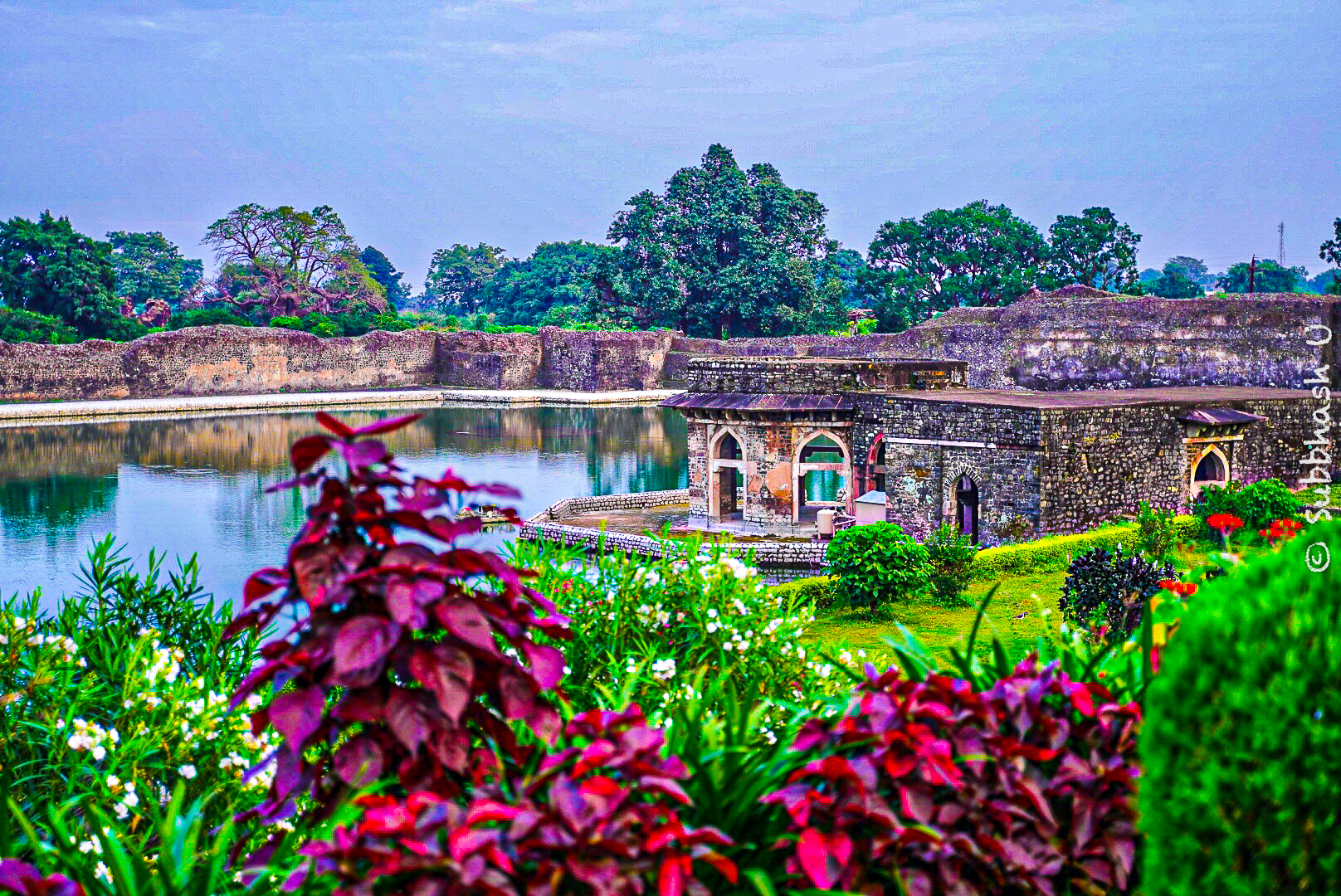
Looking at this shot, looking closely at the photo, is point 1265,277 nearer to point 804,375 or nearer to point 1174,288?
point 1174,288

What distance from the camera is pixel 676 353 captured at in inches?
1794

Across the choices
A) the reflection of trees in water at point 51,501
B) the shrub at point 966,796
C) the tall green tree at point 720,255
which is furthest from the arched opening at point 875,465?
the tall green tree at point 720,255

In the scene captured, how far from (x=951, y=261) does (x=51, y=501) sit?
3858cm

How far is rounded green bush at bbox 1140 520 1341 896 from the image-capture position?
2098 mm

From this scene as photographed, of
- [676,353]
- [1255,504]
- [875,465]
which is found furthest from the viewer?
[676,353]

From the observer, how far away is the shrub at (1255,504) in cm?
1304

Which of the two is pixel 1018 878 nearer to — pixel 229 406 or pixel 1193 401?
pixel 1193 401

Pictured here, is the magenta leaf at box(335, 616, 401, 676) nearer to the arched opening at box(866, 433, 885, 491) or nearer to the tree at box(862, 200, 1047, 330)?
the arched opening at box(866, 433, 885, 491)

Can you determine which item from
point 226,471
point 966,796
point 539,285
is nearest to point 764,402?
point 226,471

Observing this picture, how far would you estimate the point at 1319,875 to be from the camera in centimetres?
214

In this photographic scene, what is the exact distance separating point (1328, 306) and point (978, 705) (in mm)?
25044

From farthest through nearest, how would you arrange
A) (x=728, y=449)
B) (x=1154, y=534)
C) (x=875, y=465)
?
(x=728, y=449) → (x=875, y=465) → (x=1154, y=534)

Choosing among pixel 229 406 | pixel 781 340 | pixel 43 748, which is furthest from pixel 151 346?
pixel 43 748

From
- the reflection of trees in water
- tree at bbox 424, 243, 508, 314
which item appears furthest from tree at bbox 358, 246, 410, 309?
the reflection of trees in water
